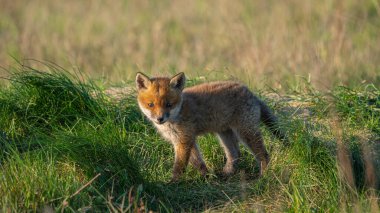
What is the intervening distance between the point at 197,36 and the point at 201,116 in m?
6.62

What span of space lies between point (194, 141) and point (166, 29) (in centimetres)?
723

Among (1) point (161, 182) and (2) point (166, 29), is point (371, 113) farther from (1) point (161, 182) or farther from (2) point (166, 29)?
(2) point (166, 29)

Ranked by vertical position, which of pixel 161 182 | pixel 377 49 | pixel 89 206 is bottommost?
pixel 377 49

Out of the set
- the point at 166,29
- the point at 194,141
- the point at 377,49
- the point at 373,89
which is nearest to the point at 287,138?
the point at 194,141

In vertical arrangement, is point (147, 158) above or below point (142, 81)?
below

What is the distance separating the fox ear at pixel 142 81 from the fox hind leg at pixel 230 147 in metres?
1.00

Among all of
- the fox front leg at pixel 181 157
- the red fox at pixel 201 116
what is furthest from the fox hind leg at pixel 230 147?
the fox front leg at pixel 181 157

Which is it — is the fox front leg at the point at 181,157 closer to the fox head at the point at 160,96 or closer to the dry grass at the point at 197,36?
the fox head at the point at 160,96

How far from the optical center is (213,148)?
7.25 m

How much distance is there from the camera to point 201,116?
6766 mm

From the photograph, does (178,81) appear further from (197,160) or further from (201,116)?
(197,160)

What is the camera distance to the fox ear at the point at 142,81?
261 inches

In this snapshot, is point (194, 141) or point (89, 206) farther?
point (194, 141)

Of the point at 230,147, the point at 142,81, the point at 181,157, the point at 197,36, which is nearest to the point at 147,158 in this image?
the point at 181,157
